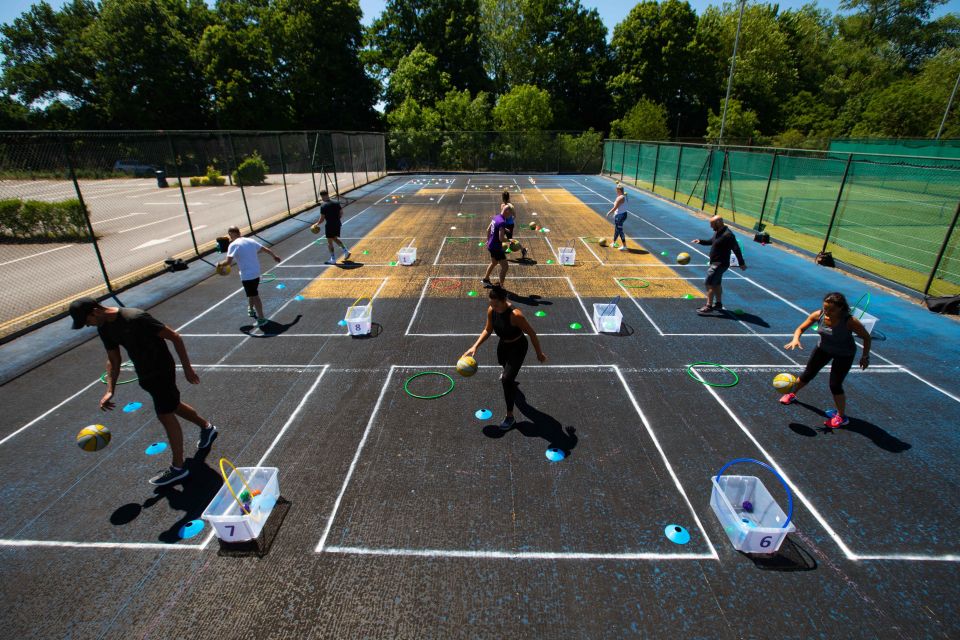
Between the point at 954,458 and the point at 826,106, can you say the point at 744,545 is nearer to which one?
the point at 954,458

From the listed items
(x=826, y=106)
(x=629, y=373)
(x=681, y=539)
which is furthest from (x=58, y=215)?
(x=826, y=106)

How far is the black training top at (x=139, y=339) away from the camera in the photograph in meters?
5.17

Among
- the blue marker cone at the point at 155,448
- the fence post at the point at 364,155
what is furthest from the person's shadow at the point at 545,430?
the fence post at the point at 364,155

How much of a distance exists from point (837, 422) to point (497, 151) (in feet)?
139

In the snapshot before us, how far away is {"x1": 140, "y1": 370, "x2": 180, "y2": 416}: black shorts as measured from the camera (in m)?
5.32

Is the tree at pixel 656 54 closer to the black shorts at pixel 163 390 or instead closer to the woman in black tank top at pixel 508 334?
the woman in black tank top at pixel 508 334

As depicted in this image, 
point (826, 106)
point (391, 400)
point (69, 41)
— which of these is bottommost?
point (391, 400)

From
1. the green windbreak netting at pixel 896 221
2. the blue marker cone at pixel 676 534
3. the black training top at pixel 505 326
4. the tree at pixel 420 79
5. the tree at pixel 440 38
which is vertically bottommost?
the blue marker cone at pixel 676 534

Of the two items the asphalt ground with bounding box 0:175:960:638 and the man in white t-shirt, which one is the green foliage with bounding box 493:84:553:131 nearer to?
the asphalt ground with bounding box 0:175:960:638

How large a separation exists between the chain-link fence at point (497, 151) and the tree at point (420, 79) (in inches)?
317

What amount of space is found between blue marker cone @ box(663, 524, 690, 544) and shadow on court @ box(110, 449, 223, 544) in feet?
17.1

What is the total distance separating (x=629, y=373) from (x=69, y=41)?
64.7 meters

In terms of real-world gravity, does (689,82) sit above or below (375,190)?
above

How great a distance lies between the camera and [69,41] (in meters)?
46.0
